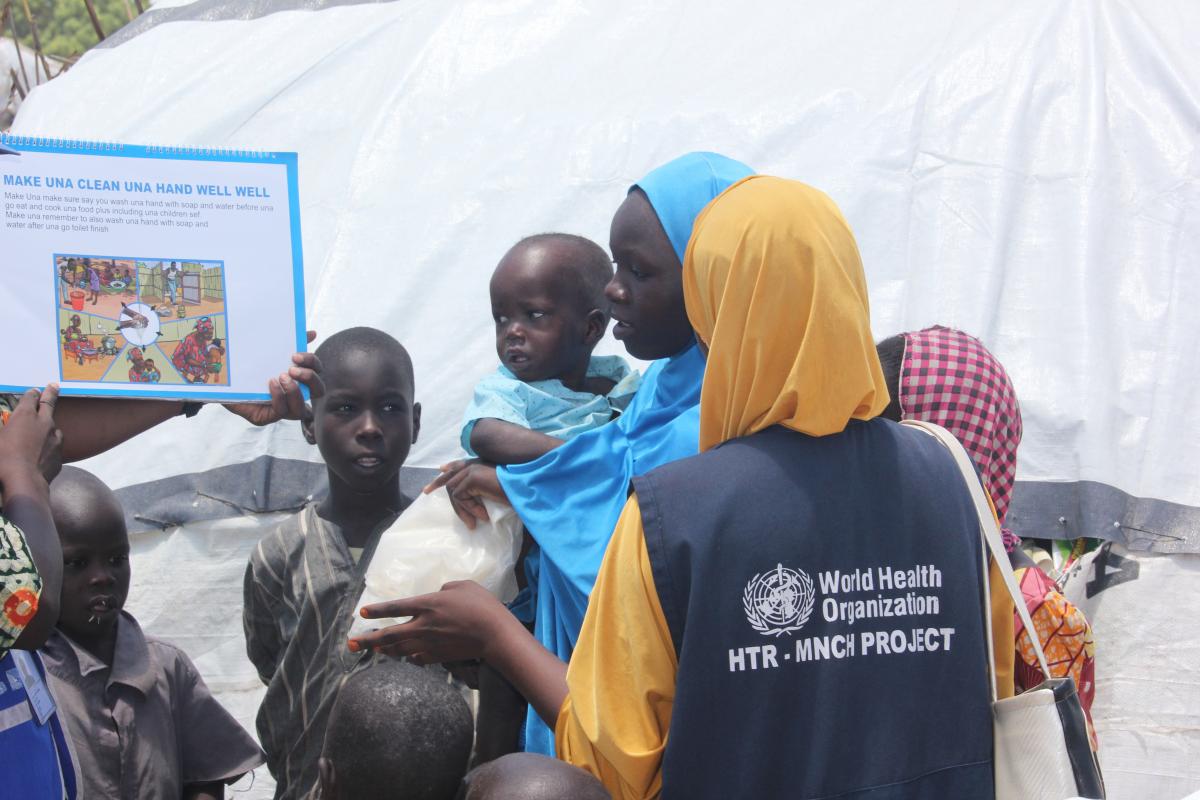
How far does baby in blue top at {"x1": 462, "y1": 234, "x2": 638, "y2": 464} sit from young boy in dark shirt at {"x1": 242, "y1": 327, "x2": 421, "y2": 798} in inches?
17.4

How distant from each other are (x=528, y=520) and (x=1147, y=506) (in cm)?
193

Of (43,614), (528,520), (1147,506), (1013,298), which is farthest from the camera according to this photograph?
(1013,298)

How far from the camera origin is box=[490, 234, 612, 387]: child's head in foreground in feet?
8.84

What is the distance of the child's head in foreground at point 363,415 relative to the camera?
3006mm

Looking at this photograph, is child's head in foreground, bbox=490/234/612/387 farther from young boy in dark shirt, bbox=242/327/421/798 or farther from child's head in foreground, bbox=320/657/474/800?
child's head in foreground, bbox=320/657/474/800

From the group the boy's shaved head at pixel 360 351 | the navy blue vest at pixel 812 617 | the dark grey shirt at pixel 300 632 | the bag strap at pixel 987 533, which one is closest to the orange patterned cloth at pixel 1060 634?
the bag strap at pixel 987 533

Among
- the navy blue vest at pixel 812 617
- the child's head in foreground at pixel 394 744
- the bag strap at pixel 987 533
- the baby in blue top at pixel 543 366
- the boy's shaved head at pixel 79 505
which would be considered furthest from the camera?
the boy's shaved head at pixel 79 505

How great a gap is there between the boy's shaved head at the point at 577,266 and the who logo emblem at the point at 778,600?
1.23m

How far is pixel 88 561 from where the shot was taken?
2811 mm

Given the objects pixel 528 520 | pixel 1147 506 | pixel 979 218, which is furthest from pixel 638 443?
pixel 979 218

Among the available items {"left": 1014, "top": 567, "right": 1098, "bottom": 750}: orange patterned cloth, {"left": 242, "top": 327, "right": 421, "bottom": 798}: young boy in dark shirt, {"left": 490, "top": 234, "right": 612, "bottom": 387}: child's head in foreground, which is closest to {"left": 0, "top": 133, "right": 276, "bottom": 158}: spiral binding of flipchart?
{"left": 490, "top": 234, "right": 612, "bottom": 387}: child's head in foreground

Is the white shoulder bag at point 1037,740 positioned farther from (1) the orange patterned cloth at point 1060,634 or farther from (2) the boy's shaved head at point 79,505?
(2) the boy's shaved head at point 79,505

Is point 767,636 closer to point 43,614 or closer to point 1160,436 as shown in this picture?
point 43,614

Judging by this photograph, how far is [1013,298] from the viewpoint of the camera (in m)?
3.81
